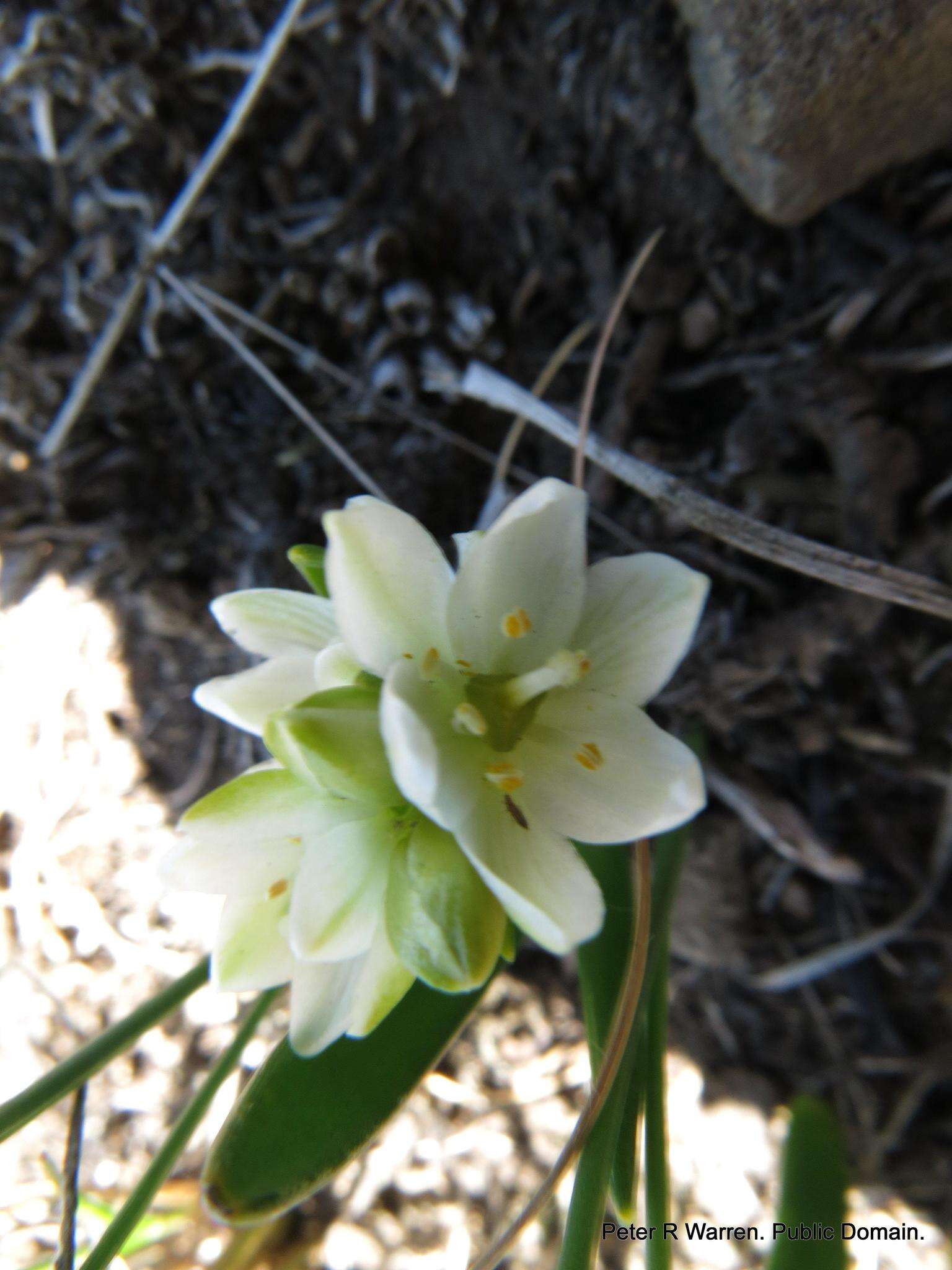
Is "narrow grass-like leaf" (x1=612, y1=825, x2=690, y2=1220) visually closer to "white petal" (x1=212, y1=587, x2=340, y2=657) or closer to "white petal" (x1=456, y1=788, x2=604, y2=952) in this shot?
"white petal" (x1=456, y1=788, x2=604, y2=952)

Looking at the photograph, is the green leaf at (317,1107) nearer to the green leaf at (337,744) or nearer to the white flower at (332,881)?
the white flower at (332,881)

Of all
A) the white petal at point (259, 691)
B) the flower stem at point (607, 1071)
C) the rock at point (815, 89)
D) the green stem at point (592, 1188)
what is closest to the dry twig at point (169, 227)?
the rock at point (815, 89)

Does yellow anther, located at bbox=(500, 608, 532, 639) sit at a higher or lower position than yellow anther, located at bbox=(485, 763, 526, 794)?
higher

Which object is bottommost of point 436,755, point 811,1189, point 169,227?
point 811,1189

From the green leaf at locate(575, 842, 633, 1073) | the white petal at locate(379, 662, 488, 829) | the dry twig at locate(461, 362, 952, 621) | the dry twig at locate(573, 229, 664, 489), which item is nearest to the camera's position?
the white petal at locate(379, 662, 488, 829)

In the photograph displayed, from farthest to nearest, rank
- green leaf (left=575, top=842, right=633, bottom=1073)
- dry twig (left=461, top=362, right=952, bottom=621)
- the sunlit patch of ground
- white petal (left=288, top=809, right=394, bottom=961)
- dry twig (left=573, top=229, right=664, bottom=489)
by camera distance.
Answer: the sunlit patch of ground < dry twig (left=573, top=229, right=664, bottom=489) < dry twig (left=461, top=362, right=952, bottom=621) < green leaf (left=575, top=842, right=633, bottom=1073) < white petal (left=288, top=809, right=394, bottom=961)

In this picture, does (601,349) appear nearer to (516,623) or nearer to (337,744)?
(516,623)

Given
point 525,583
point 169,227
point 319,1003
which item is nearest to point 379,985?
point 319,1003

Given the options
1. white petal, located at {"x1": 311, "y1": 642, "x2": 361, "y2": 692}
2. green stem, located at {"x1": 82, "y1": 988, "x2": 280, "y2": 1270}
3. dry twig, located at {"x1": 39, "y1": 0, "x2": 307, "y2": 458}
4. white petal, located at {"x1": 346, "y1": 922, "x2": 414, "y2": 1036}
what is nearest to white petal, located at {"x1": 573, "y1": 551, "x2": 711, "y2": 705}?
white petal, located at {"x1": 311, "y1": 642, "x2": 361, "y2": 692}
